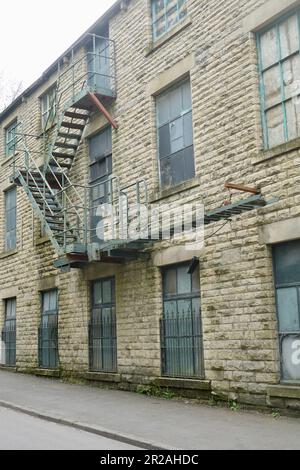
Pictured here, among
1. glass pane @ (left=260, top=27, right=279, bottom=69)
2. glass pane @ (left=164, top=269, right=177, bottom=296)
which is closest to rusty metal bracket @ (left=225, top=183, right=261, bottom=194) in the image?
glass pane @ (left=260, top=27, right=279, bottom=69)

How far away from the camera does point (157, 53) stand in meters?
12.7

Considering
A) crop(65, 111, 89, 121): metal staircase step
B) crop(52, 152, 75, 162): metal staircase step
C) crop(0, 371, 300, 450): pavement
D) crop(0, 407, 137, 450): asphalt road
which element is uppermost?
crop(65, 111, 89, 121): metal staircase step

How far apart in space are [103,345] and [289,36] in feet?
27.1

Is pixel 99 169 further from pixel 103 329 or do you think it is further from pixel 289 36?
pixel 289 36

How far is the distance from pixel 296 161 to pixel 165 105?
14.5 ft

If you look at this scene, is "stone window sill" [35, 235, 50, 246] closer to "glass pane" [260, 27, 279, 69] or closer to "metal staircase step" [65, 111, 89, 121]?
"metal staircase step" [65, 111, 89, 121]

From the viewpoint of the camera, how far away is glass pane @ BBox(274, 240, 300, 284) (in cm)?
904

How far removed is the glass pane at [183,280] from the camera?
11328 millimetres

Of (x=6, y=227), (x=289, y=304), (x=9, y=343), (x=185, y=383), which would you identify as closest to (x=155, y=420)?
(x=185, y=383)

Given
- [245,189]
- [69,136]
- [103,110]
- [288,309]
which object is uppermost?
[103,110]

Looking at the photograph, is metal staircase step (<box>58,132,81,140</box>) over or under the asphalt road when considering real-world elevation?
over

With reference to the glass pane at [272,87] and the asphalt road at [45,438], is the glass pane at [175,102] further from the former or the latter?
the asphalt road at [45,438]

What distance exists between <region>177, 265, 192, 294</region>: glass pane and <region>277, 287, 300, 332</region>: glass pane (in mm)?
2486

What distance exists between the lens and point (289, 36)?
378 inches
